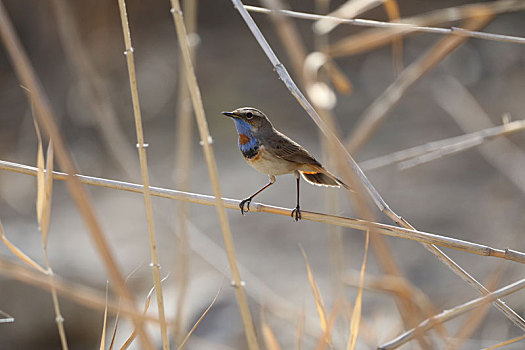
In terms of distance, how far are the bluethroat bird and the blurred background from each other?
12cm

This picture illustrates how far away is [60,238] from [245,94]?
9.56 ft

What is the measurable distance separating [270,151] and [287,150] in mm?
58

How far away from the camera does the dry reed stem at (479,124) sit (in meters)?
3.81

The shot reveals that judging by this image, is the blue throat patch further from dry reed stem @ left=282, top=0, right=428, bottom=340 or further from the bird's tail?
dry reed stem @ left=282, top=0, right=428, bottom=340

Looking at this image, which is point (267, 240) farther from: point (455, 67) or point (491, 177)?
point (455, 67)

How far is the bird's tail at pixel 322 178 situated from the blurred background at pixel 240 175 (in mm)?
84

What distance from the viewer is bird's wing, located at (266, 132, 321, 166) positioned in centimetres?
185

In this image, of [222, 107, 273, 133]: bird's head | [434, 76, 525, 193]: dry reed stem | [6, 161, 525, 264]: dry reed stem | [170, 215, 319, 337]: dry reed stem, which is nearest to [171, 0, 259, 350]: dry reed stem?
[6, 161, 525, 264]: dry reed stem

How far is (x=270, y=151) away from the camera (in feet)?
6.37

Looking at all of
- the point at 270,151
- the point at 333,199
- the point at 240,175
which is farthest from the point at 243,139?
the point at 240,175

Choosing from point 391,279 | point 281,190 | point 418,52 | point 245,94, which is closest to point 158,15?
point 245,94

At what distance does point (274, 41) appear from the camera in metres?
8.01

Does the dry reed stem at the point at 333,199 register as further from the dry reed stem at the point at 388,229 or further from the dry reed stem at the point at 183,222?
the dry reed stem at the point at 183,222

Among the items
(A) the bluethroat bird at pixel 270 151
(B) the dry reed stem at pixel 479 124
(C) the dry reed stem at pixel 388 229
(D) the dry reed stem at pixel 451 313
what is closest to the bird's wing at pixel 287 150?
(A) the bluethroat bird at pixel 270 151
